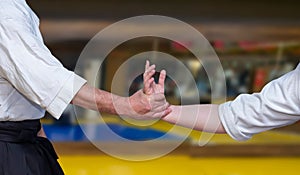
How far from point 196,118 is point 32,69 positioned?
0.40m

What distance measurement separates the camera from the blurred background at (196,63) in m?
2.63

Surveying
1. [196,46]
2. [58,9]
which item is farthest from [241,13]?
[58,9]

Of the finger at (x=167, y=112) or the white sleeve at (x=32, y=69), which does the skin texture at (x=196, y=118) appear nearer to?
the finger at (x=167, y=112)

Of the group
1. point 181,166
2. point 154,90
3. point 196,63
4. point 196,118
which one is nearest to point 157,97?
point 154,90

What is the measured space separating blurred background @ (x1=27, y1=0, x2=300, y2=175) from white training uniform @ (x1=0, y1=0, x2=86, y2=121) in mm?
932

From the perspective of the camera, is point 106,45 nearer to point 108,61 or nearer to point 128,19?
point 128,19

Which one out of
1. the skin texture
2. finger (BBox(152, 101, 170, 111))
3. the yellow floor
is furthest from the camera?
the yellow floor

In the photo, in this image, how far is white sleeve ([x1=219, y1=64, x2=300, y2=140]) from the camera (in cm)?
113

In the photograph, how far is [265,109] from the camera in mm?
1157

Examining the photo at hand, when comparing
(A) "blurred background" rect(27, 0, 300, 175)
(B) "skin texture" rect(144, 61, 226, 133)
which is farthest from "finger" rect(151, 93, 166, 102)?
(A) "blurred background" rect(27, 0, 300, 175)

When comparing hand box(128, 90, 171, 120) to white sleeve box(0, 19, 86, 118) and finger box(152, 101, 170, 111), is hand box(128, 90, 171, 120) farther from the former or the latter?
white sleeve box(0, 19, 86, 118)

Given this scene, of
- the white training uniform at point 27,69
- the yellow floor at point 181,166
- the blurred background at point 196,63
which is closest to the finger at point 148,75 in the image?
the white training uniform at point 27,69

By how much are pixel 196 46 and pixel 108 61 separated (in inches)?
78.6

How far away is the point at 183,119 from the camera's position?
3.99 feet
